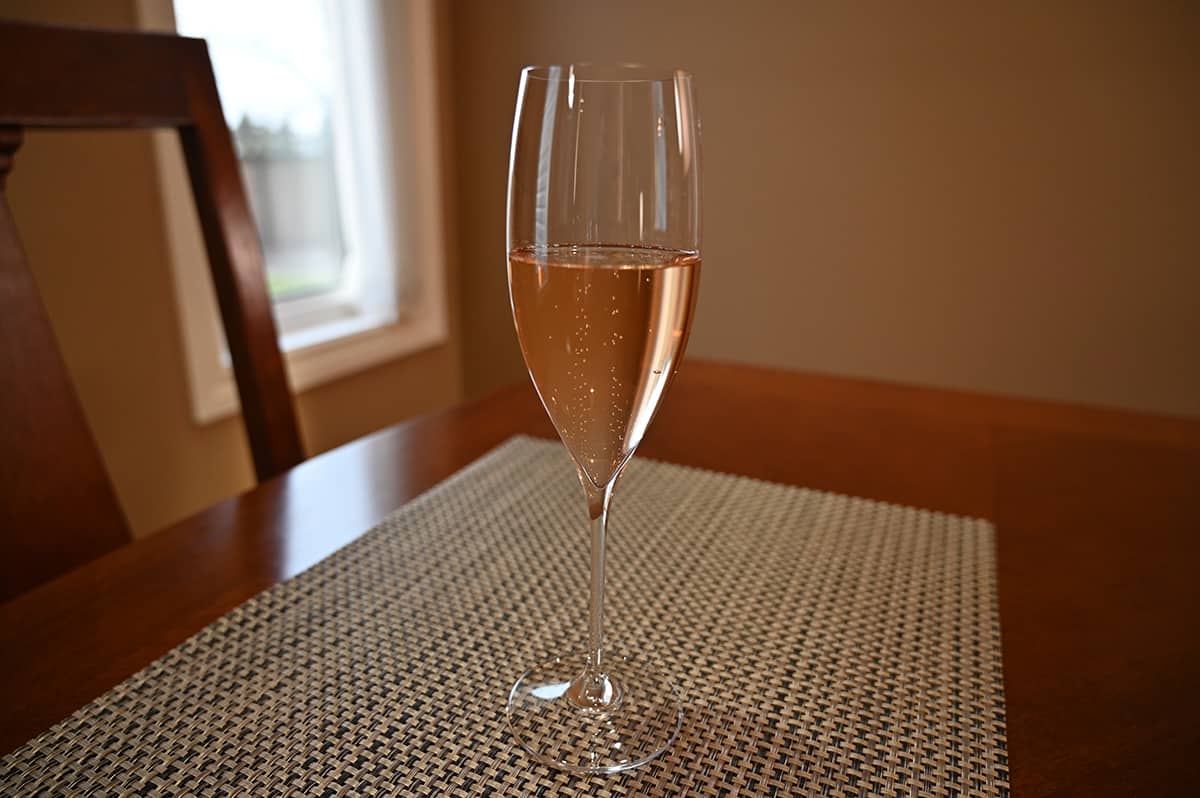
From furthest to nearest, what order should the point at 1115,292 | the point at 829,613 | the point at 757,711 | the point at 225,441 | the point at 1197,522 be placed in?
the point at 1115,292
the point at 225,441
the point at 1197,522
the point at 829,613
the point at 757,711

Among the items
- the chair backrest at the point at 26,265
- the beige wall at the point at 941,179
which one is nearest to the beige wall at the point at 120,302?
the chair backrest at the point at 26,265

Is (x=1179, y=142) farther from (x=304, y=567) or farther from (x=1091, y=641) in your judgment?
(x=304, y=567)

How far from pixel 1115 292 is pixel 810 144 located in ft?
2.79

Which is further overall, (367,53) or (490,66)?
(490,66)

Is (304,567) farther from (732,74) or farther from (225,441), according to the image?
(732,74)

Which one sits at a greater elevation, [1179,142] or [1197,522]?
[1179,142]

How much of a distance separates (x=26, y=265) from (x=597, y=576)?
0.58 m

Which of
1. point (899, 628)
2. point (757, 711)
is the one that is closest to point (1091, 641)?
point (899, 628)

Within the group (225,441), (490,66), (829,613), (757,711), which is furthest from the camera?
(490,66)

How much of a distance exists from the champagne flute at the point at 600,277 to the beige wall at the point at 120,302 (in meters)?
1.36

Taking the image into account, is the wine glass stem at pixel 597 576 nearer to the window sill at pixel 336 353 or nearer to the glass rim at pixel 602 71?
the glass rim at pixel 602 71

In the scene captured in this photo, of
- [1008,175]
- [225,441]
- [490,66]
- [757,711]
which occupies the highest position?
[490,66]

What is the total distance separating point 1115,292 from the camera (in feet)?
6.67

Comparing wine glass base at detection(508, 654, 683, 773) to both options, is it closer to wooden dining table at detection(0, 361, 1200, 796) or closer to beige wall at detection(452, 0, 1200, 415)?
wooden dining table at detection(0, 361, 1200, 796)
